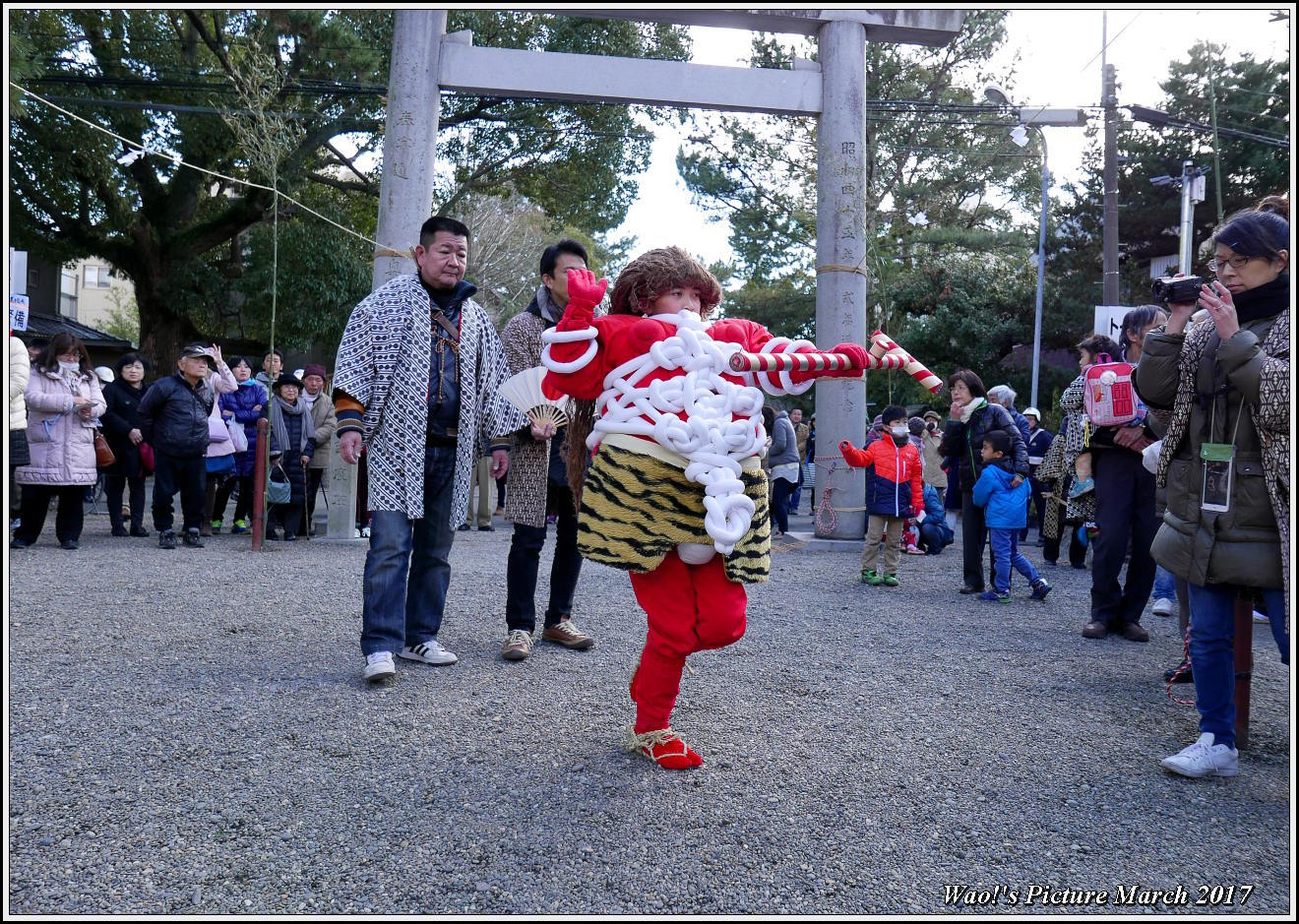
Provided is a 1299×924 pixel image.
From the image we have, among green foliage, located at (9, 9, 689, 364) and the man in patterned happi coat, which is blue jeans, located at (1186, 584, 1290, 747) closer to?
the man in patterned happi coat

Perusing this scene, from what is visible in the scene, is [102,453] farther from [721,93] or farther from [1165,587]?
[1165,587]

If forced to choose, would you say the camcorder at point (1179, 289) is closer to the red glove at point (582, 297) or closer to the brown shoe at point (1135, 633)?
the red glove at point (582, 297)

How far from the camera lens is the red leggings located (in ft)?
9.78

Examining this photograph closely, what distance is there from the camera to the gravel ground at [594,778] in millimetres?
2221

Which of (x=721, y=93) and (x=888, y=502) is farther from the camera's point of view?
(x=721, y=93)

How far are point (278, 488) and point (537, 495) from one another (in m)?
5.14

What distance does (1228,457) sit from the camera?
3025mm

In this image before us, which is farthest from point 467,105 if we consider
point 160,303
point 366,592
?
point 366,592

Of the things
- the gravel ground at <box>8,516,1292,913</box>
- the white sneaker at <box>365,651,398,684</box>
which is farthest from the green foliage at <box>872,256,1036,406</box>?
the white sneaker at <box>365,651,398,684</box>

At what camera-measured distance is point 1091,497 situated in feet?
19.0

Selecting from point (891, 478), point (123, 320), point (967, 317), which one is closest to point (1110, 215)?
point (967, 317)

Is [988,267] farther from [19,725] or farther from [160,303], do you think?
[19,725]

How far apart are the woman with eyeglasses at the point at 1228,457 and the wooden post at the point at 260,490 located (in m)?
6.96

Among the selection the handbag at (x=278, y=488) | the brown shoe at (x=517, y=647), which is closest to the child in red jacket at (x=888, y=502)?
the brown shoe at (x=517, y=647)
